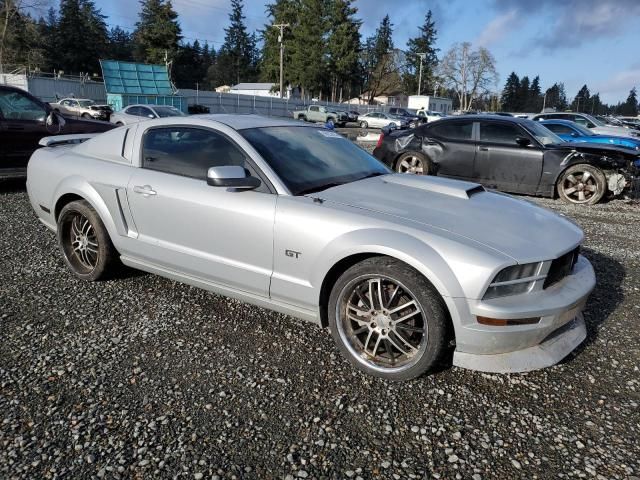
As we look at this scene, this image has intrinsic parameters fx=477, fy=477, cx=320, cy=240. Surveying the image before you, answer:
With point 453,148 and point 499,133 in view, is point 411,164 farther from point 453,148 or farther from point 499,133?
point 499,133

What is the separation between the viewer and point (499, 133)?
8.60 metres

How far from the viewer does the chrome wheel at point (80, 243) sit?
4.13 metres

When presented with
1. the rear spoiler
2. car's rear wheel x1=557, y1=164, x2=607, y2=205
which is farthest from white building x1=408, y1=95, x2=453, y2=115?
the rear spoiler

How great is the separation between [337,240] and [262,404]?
101 cm

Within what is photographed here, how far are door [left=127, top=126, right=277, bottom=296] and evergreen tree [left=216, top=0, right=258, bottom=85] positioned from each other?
98.5m

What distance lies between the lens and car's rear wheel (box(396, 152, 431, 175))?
902cm

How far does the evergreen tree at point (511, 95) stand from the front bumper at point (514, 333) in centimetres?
13106

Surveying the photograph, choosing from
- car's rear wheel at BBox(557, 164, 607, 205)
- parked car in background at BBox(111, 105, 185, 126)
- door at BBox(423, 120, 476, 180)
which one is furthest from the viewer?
parked car in background at BBox(111, 105, 185, 126)

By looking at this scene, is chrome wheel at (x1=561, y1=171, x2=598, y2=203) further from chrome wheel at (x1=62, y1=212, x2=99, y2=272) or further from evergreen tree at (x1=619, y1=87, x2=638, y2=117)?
evergreen tree at (x1=619, y1=87, x2=638, y2=117)

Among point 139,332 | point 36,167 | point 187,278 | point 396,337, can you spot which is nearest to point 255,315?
point 187,278

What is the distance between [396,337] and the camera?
2.77 metres

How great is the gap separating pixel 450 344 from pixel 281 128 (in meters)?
2.11

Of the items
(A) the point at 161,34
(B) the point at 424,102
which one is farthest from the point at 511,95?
(A) the point at 161,34

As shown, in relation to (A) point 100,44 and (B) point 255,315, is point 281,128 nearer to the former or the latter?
(B) point 255,315
